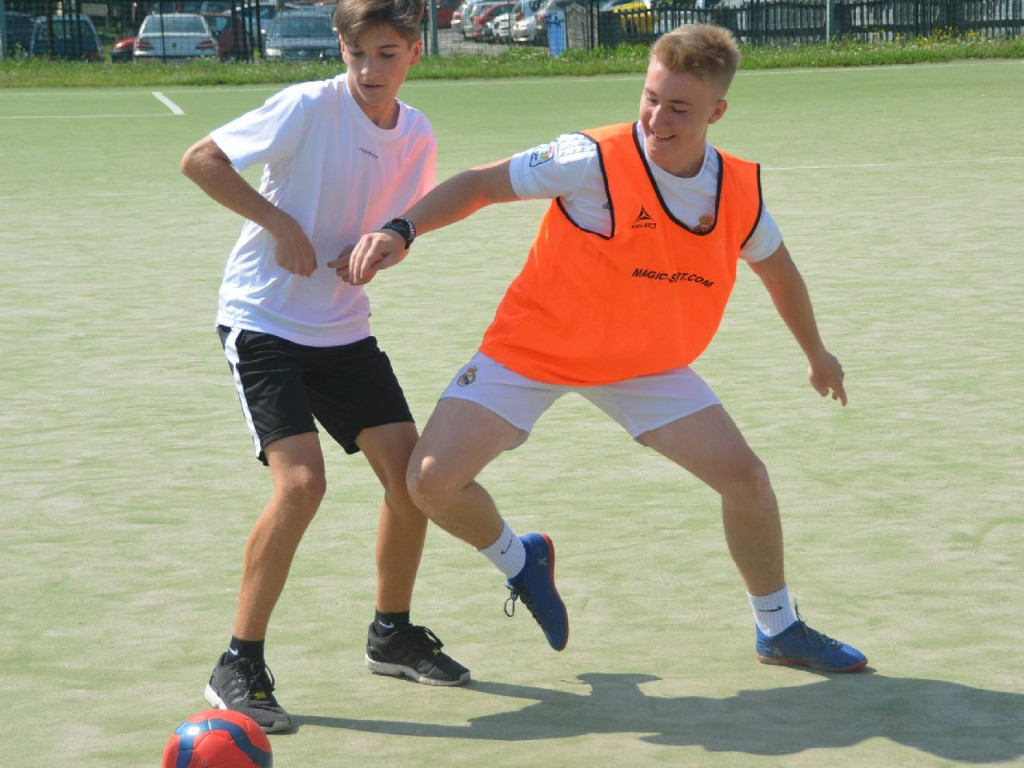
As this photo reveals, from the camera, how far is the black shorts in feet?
13.9

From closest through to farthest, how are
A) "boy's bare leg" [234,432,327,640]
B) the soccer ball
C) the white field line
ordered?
the soccer ball, "boy's bare leg" [234,432,327,640], the white field line

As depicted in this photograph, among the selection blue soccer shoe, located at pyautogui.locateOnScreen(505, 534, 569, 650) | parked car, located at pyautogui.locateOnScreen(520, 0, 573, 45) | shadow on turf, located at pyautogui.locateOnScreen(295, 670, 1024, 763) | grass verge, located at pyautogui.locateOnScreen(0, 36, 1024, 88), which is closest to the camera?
shadow on turf, located at pyautogui.locateOnScreen(295, 670, 1024, 763)

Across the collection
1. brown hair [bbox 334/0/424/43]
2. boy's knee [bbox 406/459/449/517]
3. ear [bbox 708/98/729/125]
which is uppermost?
brown hair [bbox 334/0/424/43]

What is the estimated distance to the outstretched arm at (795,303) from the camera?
452 centimetres

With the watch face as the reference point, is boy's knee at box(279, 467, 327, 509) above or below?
below

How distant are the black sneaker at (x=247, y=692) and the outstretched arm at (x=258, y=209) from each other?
102 centimetres

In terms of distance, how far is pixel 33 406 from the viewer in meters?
7.31

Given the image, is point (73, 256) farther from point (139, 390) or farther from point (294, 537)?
point (294, 537)

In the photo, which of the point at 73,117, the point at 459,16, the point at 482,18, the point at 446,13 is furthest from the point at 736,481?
the point at 446,13

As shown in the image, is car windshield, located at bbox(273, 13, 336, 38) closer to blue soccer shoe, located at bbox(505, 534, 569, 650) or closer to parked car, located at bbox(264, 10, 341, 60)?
parked car, located at bbox(264, 10, 341, 60)

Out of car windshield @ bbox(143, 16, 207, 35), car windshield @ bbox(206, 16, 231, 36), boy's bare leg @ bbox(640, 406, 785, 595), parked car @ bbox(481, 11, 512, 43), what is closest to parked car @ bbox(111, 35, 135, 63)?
car windshield @ bbox(143, 16, 207, 35)

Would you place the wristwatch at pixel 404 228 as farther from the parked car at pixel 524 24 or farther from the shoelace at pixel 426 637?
the parked car at pixel 524 24

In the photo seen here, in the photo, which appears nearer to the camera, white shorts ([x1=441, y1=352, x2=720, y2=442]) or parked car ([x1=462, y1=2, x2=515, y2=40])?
white shorts ([x1=441, y1=352, x2=720, y2=442])

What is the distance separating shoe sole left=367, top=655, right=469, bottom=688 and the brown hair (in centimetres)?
166
